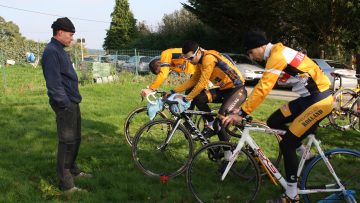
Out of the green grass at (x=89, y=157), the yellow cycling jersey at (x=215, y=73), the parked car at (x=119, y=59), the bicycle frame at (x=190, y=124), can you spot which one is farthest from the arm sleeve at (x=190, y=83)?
the parked car at (x=119, y=59)

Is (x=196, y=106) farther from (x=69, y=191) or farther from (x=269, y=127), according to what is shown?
(x=69, y=191)

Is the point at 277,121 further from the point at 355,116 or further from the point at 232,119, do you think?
the point at 355,116

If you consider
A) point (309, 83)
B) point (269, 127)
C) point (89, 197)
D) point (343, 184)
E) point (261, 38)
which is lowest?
point (89, 197)

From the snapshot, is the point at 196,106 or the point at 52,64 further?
the point at 196,106

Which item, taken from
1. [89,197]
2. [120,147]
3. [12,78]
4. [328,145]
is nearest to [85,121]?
[120,147]

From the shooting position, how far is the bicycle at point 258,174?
4258mm

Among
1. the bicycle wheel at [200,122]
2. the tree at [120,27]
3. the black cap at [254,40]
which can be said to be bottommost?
the bicycle wheel at [200,122]

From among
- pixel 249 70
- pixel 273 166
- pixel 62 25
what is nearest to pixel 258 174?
pixel 273 166

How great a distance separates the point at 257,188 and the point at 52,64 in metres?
2.72

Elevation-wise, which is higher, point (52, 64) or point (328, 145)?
point (52, 64)

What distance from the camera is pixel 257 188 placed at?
15.1ft

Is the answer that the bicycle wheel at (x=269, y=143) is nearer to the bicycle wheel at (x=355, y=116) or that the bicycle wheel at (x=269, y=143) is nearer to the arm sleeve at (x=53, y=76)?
the arm sleeve at (x=53, y=76)

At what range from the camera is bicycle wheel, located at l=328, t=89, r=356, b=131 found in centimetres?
850

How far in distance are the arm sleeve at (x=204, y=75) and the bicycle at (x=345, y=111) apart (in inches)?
154
